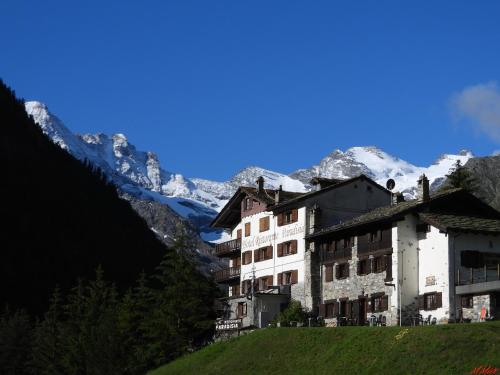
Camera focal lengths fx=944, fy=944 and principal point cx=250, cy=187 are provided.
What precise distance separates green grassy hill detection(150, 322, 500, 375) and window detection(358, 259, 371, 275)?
31.7 feet

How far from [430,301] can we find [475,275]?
3.83 m

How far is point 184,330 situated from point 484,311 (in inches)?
1071

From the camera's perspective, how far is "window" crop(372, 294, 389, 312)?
70.9 metres

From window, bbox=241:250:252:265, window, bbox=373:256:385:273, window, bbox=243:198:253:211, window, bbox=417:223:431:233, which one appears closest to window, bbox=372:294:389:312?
window, bbox=373:256:385:273

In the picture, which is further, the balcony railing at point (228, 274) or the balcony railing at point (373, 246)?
the balcony railing at point (228, 274)

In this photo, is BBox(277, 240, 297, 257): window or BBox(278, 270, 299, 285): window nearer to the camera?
BBox(278, 270, 299, 285): window

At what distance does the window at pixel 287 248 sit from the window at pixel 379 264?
41.5ft

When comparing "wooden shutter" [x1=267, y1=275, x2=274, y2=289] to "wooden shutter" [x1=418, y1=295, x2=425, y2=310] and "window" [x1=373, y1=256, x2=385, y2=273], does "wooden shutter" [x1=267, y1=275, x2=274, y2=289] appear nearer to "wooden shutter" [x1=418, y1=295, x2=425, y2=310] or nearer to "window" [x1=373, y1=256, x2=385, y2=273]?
"window" [x1=373, y1=256, x2=385, y2=273]

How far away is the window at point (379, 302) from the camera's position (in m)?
70.9

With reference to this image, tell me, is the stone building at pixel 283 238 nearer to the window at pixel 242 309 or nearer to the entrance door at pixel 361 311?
the window at pixel 242 309

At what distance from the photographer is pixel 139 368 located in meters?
78.8

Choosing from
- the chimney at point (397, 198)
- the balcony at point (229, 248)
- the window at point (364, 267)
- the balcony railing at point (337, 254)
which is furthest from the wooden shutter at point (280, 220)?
the window at point (364, 267)

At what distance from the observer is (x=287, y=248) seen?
283ft

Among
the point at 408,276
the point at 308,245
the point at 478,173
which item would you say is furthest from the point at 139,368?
the point at 478,173
